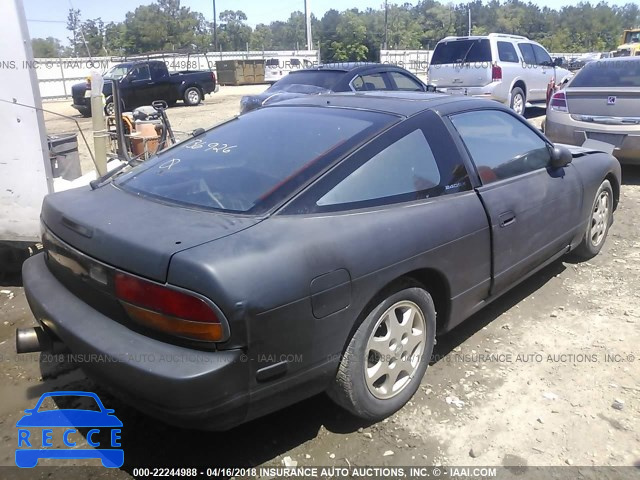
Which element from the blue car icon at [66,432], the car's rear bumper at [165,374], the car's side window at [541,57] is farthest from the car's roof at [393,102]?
the car's side window at [541,57]

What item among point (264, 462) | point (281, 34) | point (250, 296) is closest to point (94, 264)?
point (250, 296)

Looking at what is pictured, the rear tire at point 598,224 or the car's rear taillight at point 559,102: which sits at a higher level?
the car's rear taillight at point 559,102

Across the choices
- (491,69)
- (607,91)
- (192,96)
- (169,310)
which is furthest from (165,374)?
(192,96)

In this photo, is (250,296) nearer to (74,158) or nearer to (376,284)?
(376,284)

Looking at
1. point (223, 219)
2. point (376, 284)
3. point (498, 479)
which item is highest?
point (223, 219)

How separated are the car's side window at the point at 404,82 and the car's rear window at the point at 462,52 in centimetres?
272

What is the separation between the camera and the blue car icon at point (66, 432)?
8.33ft

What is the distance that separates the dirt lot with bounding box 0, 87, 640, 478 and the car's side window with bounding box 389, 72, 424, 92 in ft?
22.2

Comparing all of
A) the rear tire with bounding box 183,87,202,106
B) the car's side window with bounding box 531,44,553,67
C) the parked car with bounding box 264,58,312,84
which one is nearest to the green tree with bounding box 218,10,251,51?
the parked car with bounding box 264,58,312,84

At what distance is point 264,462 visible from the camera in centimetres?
249

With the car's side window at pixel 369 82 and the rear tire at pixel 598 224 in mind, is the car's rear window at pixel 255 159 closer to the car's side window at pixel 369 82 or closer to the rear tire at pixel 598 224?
the rear tire at pixel 598 224

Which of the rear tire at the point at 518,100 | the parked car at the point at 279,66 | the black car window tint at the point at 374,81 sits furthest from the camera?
the parked car at the point at 279,66

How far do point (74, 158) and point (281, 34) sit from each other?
106 metres

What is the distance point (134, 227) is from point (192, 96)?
1992 centimetres
